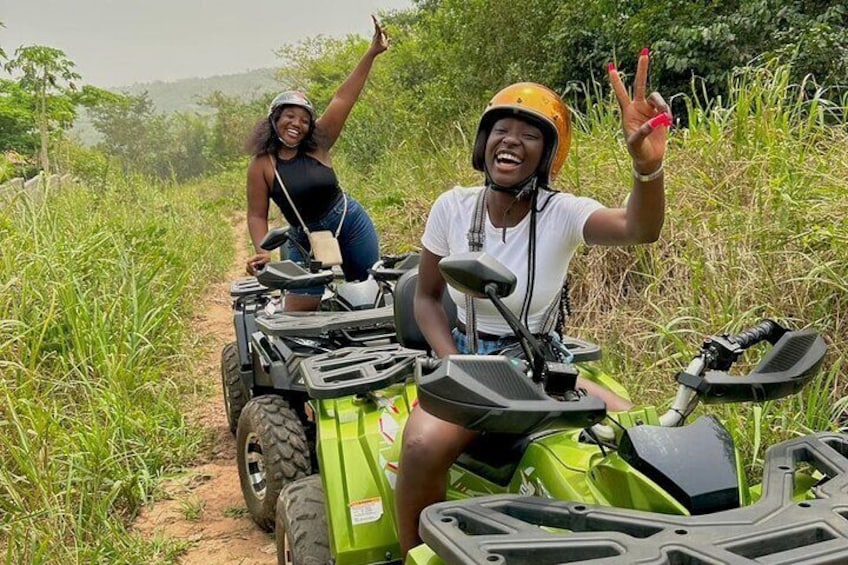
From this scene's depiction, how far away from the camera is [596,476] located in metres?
1.68

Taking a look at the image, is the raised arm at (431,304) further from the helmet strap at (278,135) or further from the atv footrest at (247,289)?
the helmet strap at (278,135)

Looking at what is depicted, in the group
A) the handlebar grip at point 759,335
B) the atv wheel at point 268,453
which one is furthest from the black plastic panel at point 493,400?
the atv wheel at point 268,453

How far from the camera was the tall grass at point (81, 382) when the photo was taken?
308cm

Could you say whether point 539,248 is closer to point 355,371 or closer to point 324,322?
point 355,371

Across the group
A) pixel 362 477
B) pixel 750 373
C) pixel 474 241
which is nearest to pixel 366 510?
pixel 362 477

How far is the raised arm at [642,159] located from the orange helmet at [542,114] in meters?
0.25

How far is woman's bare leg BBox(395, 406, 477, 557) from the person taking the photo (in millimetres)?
1896

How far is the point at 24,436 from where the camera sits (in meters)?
3.19

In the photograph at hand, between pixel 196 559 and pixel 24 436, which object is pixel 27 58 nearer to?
pixel 24 436

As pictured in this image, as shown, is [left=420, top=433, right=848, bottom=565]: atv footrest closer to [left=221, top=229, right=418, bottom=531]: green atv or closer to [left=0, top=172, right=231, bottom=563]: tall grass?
[left=221, top=229, right=418, bottom=531]: green atv

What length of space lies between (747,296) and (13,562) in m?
3.13

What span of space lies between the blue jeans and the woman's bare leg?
2.75m

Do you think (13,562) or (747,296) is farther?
(747,296)

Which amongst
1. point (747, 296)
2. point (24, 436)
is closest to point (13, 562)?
point (24, 436)
